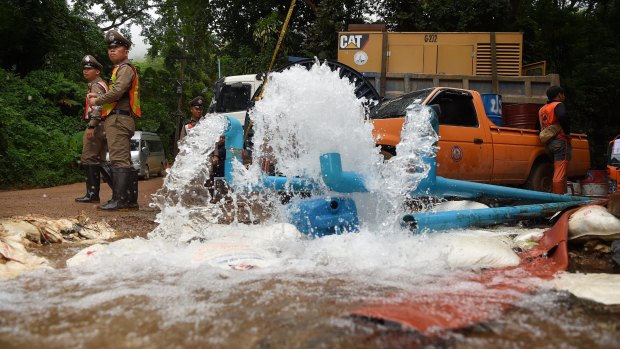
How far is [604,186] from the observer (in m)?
Answer: 7.01

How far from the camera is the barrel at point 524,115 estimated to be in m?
7.14

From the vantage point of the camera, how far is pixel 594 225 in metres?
3.30

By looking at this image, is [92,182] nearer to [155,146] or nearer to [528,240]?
[528,240]

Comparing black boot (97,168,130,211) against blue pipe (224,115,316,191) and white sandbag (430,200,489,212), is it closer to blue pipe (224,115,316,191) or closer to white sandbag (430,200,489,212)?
blue pipe (224,115,316,191)

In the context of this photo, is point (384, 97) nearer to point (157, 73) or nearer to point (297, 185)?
point (297, 185)

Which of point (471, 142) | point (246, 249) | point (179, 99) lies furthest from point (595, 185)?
point (179, 99)

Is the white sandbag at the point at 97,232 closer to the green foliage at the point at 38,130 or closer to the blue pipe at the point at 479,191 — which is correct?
the blue pipe at the point at 479,191

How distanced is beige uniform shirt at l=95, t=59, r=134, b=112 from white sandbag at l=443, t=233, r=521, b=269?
388 centimetres

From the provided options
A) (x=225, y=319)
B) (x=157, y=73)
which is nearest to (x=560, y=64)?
(x=225, y=319)

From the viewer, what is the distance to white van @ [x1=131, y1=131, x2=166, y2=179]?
55.0 feet

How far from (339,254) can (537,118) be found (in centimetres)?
538

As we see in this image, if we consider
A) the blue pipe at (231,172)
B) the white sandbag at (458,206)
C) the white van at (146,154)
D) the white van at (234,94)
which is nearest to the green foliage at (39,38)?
the white van at (146,154)

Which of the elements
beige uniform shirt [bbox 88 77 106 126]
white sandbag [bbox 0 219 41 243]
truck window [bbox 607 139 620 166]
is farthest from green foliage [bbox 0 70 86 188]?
truck window [bbox 607 139 620 166]

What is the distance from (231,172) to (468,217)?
1823mm
